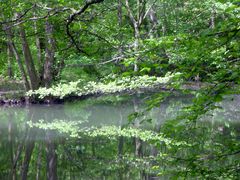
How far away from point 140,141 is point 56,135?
7.31 ft

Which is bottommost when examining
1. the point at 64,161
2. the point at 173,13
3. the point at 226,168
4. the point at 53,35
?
the point at 64,161

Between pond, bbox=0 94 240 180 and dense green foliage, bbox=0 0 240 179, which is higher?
dense green foliage, bbox=0 0 240 179

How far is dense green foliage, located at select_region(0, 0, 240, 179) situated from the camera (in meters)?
2.13

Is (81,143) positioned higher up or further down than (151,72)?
further down

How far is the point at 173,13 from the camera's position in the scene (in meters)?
19.8

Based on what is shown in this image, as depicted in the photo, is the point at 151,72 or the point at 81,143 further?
the point at 81,143

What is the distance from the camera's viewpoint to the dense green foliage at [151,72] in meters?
2.13

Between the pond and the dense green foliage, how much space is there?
47 millimetres

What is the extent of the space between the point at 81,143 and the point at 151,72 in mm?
3182

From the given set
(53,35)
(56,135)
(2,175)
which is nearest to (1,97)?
(56,135)

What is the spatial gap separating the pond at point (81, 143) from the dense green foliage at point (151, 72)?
0.05 meters

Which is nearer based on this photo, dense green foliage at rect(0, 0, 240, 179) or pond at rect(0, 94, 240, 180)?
dense green foliage at rect(0, 0, 240, 179)

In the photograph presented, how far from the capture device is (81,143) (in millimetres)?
8602

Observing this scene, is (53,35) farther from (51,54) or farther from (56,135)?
(51,54)
